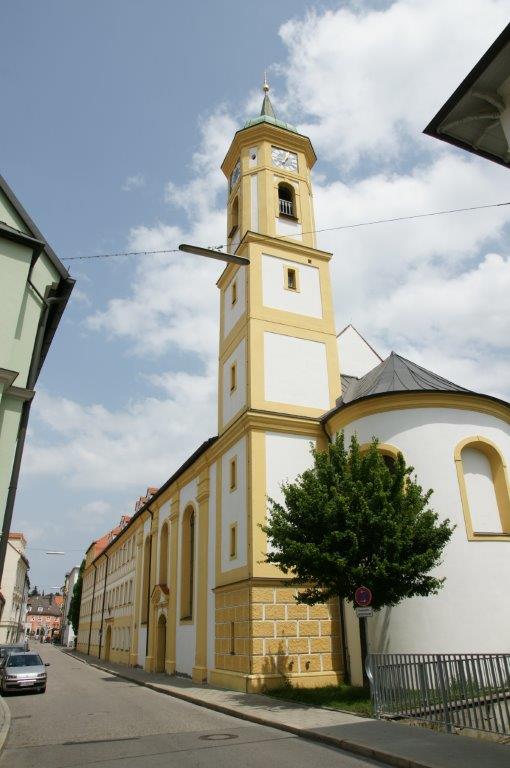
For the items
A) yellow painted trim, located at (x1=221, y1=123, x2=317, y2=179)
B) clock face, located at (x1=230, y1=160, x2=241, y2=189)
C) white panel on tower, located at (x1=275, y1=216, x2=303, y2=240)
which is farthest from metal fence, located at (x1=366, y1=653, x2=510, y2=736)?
clock face, located at (x1=230, y1=160, x2=241, y2=189)

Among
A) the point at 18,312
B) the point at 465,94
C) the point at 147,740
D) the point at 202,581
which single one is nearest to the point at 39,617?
the point at 202,581

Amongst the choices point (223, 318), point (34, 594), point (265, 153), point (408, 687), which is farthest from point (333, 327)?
point (34, 594)

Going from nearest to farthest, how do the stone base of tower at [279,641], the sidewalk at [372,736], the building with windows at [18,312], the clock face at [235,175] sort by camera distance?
1. the sidewalk at [372,736]
2. the building with windows at [18,312]
3. the stone base of tower at [279,641]
4. the clock face at [235,175]

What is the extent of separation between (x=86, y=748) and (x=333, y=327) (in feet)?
57.3

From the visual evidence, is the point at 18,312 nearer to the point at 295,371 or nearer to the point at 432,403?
the point at 295,371

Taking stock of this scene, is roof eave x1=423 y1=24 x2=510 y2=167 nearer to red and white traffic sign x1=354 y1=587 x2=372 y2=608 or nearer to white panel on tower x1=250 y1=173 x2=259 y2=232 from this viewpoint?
red and white traffic sign x1=354 y1=587 x2=372 y2=608

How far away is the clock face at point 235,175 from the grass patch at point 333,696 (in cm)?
2182

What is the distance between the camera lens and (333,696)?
14.4 metres

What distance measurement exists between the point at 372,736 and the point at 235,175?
25.0 m

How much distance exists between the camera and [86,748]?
984cm

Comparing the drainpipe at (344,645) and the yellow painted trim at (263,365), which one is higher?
the yellow painted trim at (263,365)

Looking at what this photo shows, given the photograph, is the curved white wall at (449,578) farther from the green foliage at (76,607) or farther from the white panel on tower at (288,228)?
the green foliage at (76,607)

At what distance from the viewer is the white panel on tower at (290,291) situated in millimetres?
23234

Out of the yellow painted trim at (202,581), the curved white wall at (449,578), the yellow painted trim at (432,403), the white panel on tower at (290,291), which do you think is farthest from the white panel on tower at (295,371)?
the yellow painted trim at (202,581)
